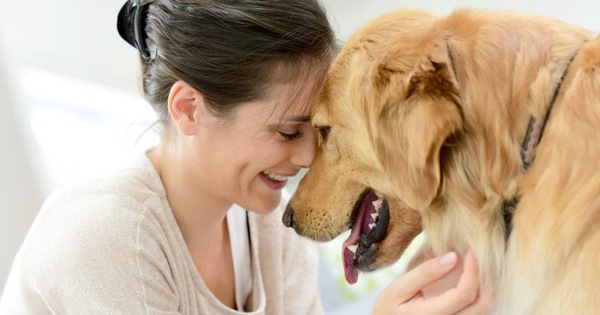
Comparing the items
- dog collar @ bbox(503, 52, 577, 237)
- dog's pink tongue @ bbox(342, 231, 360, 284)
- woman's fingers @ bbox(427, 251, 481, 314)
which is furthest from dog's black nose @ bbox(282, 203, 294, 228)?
dog collar @ bbox(503, 52, 577, 237)

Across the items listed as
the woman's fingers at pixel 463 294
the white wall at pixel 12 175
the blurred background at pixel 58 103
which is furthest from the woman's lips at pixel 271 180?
the white wall at pixel 12 175

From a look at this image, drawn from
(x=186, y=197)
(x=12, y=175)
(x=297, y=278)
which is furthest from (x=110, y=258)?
(x=12, y=175)

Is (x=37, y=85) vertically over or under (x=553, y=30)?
under

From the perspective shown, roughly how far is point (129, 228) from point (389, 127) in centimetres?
61

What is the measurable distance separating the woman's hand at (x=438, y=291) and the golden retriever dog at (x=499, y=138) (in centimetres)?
3

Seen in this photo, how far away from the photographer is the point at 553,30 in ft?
3.00

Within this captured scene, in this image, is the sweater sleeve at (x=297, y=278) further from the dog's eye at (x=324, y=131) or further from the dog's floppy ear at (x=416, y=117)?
the dog's floppy ear at (x=416, y=117)

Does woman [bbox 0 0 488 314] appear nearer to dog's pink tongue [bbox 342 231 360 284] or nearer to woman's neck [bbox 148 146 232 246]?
woman's neck [bbox 148 146 232 246]

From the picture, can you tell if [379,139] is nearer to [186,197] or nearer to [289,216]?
[289,216]

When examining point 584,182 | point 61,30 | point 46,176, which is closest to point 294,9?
point 584,182

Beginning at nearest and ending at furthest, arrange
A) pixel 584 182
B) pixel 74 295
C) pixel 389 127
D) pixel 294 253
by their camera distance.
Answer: pixel 584 182
pixel 389 127
pixel 74 295
pixel 294 253

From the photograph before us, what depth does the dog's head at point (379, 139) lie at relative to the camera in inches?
35.5

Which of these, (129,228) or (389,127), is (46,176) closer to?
(129,228)

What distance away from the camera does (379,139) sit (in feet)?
3.18
